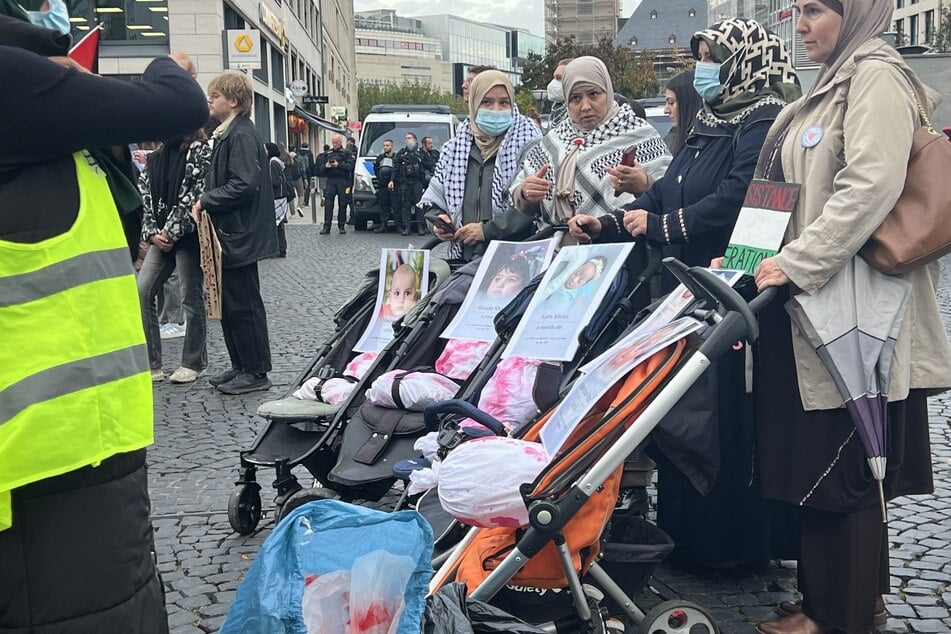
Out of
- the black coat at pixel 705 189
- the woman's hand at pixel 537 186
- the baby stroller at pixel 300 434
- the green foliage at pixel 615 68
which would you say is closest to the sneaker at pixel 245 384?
the baby stroller at pixel 300 434

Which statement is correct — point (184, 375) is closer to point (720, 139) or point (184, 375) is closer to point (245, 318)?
point (245, 318)

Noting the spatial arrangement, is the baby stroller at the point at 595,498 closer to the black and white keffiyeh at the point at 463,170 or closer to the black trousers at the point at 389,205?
the black and white keffiyeh at the point at 463,170

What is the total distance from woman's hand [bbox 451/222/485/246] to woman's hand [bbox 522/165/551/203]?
1.31 ft

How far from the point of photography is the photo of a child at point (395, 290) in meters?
5.00

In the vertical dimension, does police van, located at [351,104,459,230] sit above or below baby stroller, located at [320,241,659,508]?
above

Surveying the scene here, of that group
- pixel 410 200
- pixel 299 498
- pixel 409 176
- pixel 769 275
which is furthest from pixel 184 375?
pixel 410 200

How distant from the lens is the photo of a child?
500cm

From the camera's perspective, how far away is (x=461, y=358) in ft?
14.4

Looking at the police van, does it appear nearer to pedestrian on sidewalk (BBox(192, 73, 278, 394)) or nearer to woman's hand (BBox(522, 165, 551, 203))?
pedestrian on sidewalk (BBox(192, 73, 278, 394))

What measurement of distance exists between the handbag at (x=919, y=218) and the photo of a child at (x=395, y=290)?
95.4 inches

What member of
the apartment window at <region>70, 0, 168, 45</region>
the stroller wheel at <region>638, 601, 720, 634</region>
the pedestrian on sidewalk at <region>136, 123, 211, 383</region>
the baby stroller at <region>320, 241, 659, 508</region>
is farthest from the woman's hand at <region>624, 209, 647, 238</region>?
the apartment window at <region>70, 0, 168, 45</region>

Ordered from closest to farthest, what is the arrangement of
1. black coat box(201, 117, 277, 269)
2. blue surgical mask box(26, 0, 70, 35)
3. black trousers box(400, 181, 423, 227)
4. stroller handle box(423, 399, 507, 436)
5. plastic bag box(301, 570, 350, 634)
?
blue surgical mask box(26, 0, 70, 35) → plastic bag box(301, 570, 350, 634) → stroller handle box(423, 399, 507, 436) → black coat box(201, 117, 277, 269) → black trousers box(400, 181, 423, 227)

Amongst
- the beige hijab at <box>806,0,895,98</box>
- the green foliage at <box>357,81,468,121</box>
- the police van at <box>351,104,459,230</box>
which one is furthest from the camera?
the green foliage at <box>357,81,468,121</box>

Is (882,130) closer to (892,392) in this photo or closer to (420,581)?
(892,392)
